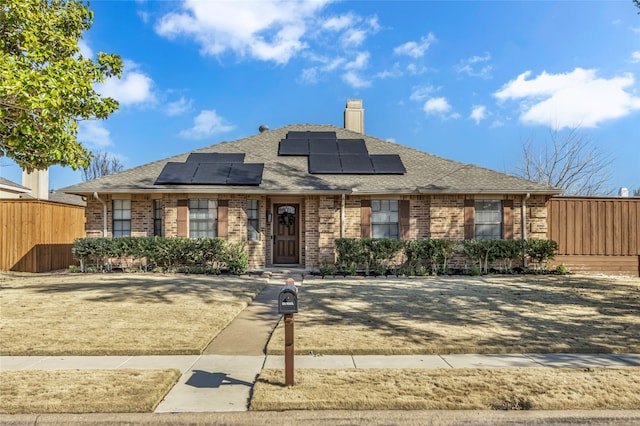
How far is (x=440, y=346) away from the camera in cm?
553

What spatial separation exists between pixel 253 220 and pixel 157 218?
346 cm

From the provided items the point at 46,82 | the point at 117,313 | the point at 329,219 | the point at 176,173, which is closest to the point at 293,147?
the point at 329,219

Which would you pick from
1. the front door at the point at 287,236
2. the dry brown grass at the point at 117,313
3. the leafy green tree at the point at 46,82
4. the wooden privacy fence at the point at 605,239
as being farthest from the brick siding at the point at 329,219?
the leafy green tree at the point at 46,82

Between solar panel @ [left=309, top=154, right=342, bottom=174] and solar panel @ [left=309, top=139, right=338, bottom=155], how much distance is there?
0.46 meters

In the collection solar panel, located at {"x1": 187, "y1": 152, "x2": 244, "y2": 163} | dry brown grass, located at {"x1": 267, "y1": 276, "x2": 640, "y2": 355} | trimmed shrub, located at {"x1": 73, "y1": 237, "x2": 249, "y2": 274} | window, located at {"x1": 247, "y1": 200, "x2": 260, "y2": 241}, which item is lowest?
dry brown grass, located at {"x1": 267, "y1": 276, "x2": 640, "y2": 355}

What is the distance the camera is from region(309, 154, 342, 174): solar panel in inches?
618

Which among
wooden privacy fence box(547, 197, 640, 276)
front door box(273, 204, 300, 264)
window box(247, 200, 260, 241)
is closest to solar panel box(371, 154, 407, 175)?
front door box(273, 204, 300, 264)

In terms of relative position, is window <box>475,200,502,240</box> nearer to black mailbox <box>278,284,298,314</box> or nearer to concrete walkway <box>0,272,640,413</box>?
concrete walkway <box>0,272,640,413</box>

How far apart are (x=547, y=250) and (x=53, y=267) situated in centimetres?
1760

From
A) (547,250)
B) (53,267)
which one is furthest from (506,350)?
(53,267)

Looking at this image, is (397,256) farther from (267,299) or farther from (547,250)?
(267,299)

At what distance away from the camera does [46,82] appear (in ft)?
27.2

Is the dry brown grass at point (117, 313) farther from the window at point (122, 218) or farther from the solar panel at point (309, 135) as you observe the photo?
the solar panel at point (309, 135)

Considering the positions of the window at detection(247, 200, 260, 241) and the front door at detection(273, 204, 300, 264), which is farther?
the front door at detection(273, 204, 300, 264)
